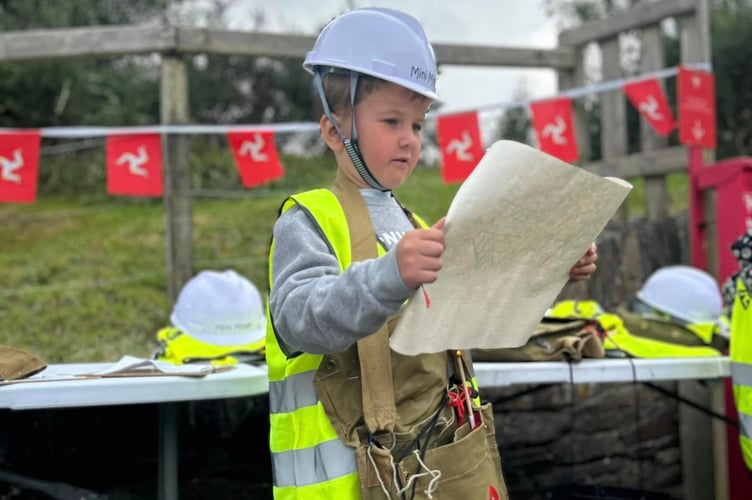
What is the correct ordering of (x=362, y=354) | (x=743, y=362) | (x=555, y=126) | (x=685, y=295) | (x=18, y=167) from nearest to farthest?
(x=362, y=354) → (x=743, y=362) → (x=685, y=295) → (x=18, y=167) → (x=555, y=126)

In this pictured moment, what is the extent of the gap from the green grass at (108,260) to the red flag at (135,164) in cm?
78

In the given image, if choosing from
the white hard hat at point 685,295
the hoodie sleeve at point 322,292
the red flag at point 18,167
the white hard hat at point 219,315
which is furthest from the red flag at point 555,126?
the hoodie sleeve at point 322,292

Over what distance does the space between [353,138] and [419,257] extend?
0.42m

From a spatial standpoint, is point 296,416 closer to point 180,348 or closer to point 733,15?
point 180,348

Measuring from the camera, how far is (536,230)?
4.35ft

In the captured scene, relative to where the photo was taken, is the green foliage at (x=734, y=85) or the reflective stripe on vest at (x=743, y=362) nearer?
the reflective stripe on vest at (x=743, y=362)

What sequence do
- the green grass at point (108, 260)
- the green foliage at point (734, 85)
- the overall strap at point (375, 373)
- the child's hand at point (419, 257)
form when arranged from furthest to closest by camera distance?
the green foliage at point (734, 85)
the green grass at point (108, 260)
the overall strap at point (375, 373)
the child's hand at point (419, 257)

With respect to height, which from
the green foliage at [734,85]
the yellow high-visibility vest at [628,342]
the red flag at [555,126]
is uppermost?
the green foliage at [734,85]

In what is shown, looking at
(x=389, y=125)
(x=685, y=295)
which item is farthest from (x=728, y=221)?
(x=389, y=125)

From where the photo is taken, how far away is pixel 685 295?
11.6ft

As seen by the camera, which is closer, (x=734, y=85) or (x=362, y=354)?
(x=362, y=354)

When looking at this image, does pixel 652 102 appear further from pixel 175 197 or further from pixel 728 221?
pixel 175 197

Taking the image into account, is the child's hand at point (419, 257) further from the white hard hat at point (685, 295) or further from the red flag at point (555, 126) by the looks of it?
the red flag at point (555, 126)

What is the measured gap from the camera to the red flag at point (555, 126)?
5145mm
